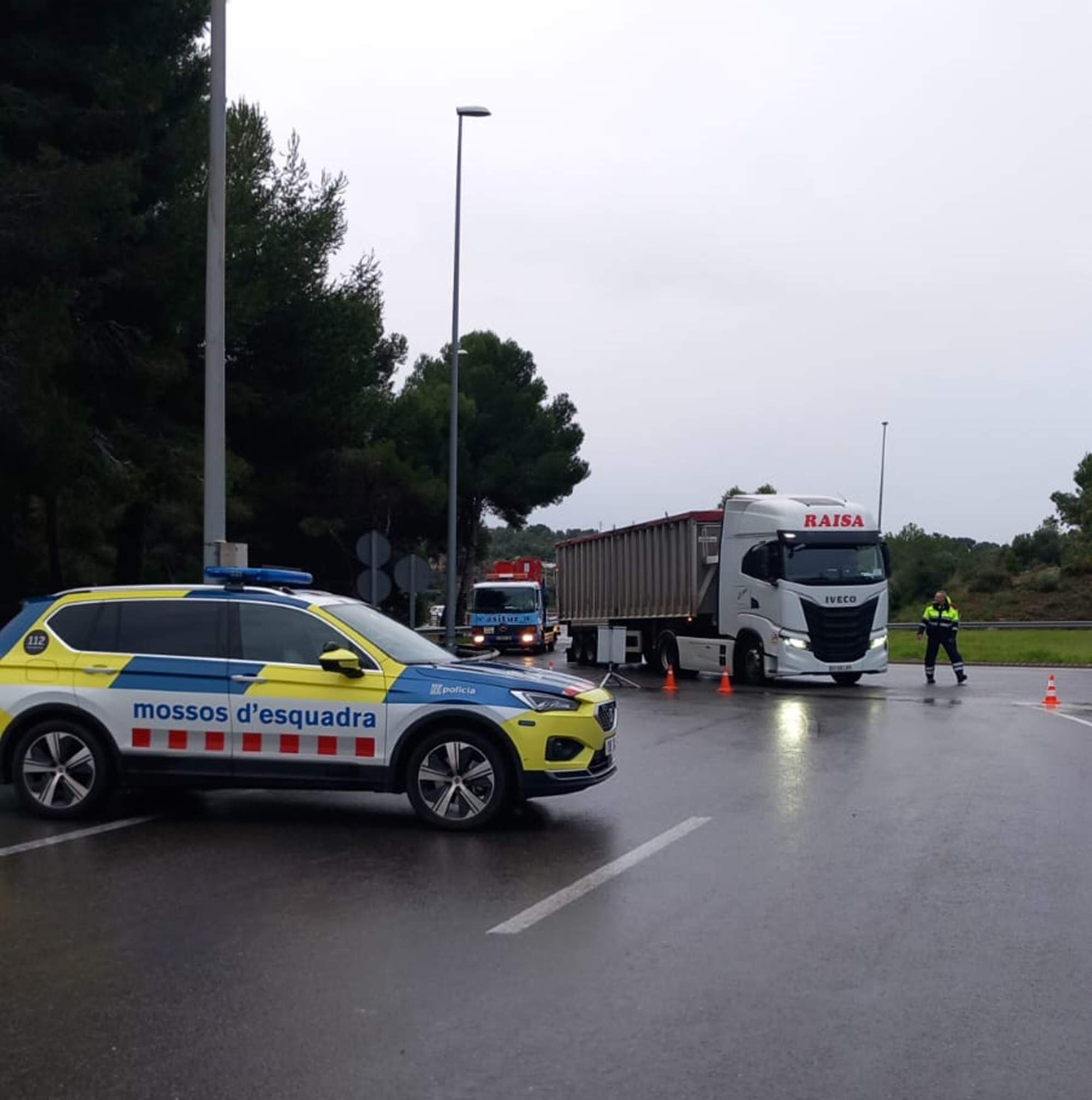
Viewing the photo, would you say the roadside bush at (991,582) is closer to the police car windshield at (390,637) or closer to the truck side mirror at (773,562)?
the truck side mirror at (773,562)

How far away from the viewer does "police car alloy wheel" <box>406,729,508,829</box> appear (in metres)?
9.59

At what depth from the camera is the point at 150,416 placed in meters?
24.8

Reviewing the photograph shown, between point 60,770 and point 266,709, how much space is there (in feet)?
5.27

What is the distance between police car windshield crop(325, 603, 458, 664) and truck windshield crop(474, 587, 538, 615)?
1202 inches

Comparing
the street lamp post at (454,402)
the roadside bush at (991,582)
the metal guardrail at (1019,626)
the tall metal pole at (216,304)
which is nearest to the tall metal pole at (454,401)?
the street lamp post at (454,402)

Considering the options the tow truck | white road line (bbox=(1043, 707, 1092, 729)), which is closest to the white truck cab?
white road line (bbox=(1043, 707, 1092, 729))

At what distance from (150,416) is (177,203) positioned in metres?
3.95

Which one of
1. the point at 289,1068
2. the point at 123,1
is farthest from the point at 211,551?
the point at 123,1

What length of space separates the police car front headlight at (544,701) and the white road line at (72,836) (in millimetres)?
2876

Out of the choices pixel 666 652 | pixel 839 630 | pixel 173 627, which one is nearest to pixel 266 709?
pixel 173 627

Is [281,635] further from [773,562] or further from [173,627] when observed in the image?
[773,562]

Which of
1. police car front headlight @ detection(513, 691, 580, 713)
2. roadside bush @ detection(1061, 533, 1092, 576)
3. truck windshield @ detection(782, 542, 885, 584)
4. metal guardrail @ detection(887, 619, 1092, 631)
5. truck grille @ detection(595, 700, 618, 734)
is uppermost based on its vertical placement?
roadside bush @ detection(1061, 533, 1092, 576)

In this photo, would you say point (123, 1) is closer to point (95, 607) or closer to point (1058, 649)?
point (95, 607)

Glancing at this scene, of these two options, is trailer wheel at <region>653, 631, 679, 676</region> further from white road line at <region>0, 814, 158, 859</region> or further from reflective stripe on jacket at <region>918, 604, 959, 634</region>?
white road line at <region>0, 814, 158, 859</region>
